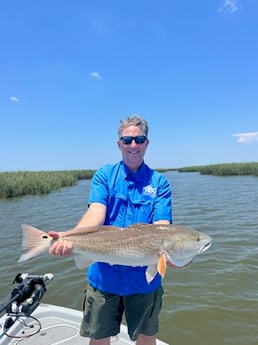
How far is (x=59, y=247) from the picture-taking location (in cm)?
295

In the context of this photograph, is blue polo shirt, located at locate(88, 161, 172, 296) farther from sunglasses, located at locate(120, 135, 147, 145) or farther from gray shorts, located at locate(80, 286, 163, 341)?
sunglasses, located at locate(120, 135, 147, 145)

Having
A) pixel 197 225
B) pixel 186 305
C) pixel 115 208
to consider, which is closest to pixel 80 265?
pixel 115 208

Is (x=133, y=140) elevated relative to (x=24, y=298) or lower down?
elevated

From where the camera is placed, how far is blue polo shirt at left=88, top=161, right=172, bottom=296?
312 cm

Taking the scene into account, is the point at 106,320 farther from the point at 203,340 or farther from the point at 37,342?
the point at 203,340

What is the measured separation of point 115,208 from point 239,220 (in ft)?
42.8

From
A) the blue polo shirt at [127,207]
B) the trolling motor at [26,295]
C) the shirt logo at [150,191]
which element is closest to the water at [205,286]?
the trolling motor at [26,295]

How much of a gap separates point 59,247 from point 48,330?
2.29 metres

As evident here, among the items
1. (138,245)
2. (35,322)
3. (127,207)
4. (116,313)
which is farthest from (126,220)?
(35,322)

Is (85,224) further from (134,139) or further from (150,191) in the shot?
(134,139)

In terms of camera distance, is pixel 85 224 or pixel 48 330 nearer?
pixel 85 224

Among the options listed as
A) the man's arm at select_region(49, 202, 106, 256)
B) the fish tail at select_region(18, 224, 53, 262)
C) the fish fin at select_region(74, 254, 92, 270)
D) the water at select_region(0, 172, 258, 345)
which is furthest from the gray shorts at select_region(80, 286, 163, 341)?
the water at select_region(0, 172, 258, 345)

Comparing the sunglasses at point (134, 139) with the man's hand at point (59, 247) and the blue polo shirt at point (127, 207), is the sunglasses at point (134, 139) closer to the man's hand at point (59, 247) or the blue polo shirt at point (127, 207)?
the blue polo shirt at point (127, 207)

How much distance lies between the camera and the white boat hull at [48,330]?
4.29 metres
